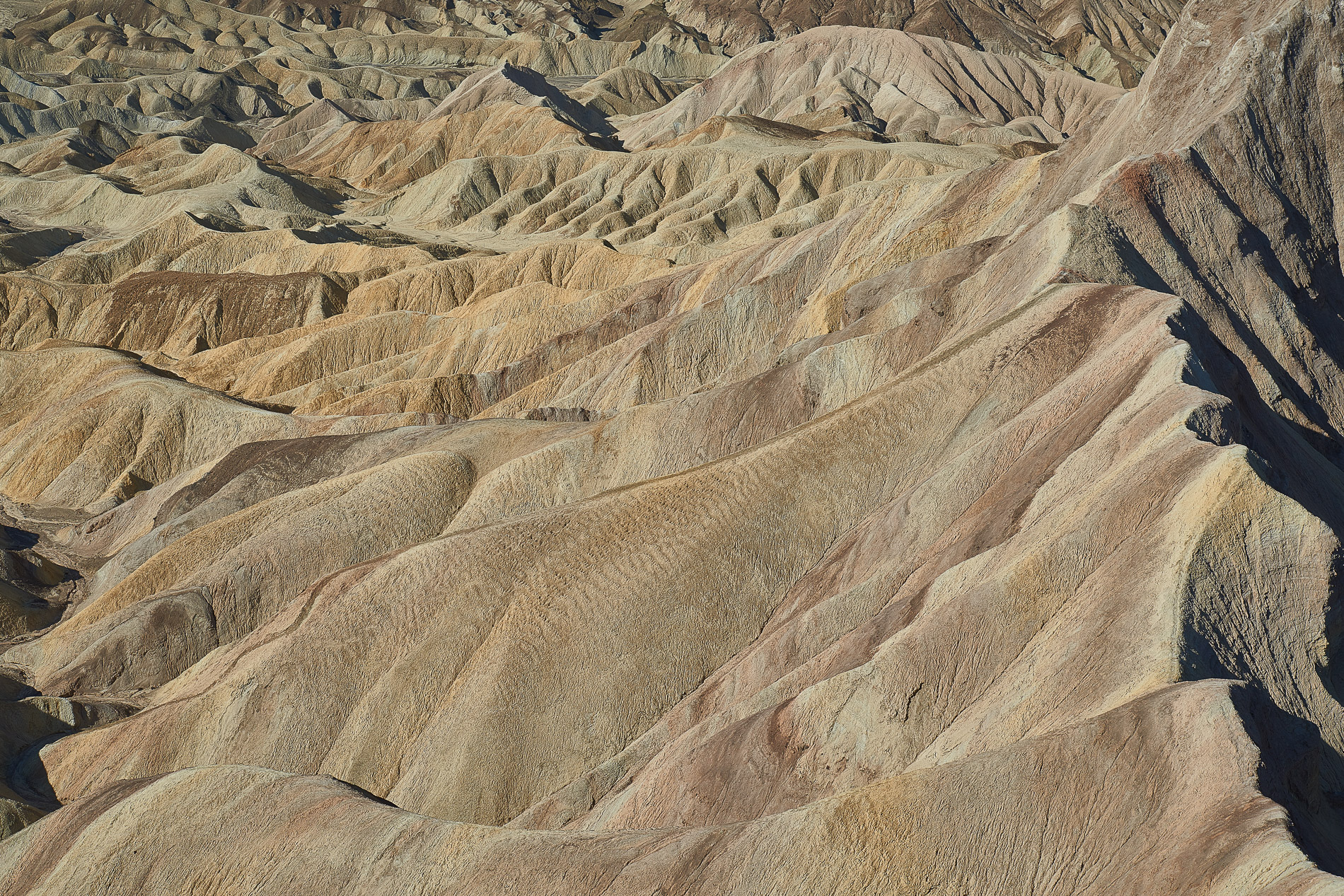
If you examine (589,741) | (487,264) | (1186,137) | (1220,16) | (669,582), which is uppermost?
(1220,16)

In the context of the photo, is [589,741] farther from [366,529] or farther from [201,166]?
[201,166]

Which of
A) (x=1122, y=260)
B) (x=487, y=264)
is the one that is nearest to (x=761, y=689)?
(x=1122, y=260)

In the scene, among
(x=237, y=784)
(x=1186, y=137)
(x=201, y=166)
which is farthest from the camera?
(x=201, y=166)

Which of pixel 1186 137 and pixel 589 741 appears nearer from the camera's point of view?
pixel 589 741

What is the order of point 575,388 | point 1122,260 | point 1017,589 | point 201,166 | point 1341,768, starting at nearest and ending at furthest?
point 1341,768, point 1017,589, point 1122,260, point 575,388, point 201,166

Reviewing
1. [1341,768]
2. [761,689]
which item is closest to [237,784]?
[761,689]

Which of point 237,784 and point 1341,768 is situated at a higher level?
point 1341,768
